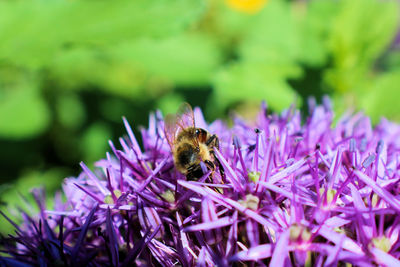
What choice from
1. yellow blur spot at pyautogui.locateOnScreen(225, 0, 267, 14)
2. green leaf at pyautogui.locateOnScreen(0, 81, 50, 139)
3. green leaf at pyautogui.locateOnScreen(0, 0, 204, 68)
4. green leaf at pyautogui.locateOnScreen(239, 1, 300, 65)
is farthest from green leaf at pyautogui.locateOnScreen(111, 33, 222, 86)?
yellow blur spot at pyautogui.locateOnScreen(225, 0, 267, 14)

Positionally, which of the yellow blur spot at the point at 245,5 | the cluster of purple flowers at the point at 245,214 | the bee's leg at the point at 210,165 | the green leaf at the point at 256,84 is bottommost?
the cluster of purple flowers at the point at 245,214

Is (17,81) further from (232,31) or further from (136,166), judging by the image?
(136,166)

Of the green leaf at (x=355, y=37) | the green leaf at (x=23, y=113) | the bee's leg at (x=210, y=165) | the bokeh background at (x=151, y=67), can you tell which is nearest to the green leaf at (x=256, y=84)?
the bokeh background at (x=151, y=67)

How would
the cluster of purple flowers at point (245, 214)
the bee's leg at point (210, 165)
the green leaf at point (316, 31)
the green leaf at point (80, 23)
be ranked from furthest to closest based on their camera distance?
the green leaf at point (316, 31) → the green leaf at point (80, 23) → the bee's leg at point (210, 165) → the cluster of purple flowers at point (245, 214)

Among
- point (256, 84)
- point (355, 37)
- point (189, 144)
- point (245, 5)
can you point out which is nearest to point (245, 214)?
point (189, 144)

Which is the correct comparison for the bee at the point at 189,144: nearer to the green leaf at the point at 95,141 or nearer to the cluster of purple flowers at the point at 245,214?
the cluster of purple flowers at the point at 245,214

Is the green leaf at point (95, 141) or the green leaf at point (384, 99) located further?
the green leaf at point (95, 141)

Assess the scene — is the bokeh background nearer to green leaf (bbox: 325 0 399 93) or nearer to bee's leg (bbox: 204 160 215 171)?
green leaf (bbox: 325 0 399 93)
